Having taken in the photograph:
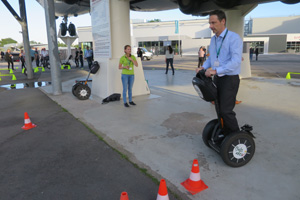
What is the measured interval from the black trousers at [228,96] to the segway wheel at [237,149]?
0.16 m

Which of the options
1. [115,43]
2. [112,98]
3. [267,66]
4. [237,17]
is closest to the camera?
[112,98]

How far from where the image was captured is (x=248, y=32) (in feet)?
203

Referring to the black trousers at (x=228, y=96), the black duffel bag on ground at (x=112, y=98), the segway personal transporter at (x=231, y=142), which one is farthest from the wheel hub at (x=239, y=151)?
the black duffel bag on ground at (x=112, y=98)

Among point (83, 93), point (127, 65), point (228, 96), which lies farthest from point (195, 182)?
point (83, 93)

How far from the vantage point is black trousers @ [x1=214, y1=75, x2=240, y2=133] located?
3.00 metres

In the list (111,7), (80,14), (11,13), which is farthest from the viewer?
(80,14)

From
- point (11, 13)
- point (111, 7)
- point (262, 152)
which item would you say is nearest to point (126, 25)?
point (111, 7)

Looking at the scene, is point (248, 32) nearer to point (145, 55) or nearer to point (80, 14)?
point (145, 55)

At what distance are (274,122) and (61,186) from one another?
4.47 metres

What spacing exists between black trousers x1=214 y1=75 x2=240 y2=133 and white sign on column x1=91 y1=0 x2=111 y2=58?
17.1 ft

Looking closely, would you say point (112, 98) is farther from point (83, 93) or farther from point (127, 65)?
point (127, 65)

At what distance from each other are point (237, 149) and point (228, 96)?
0.74 meters

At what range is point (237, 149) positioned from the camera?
3.06 meters

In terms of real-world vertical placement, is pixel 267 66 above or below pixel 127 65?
below
